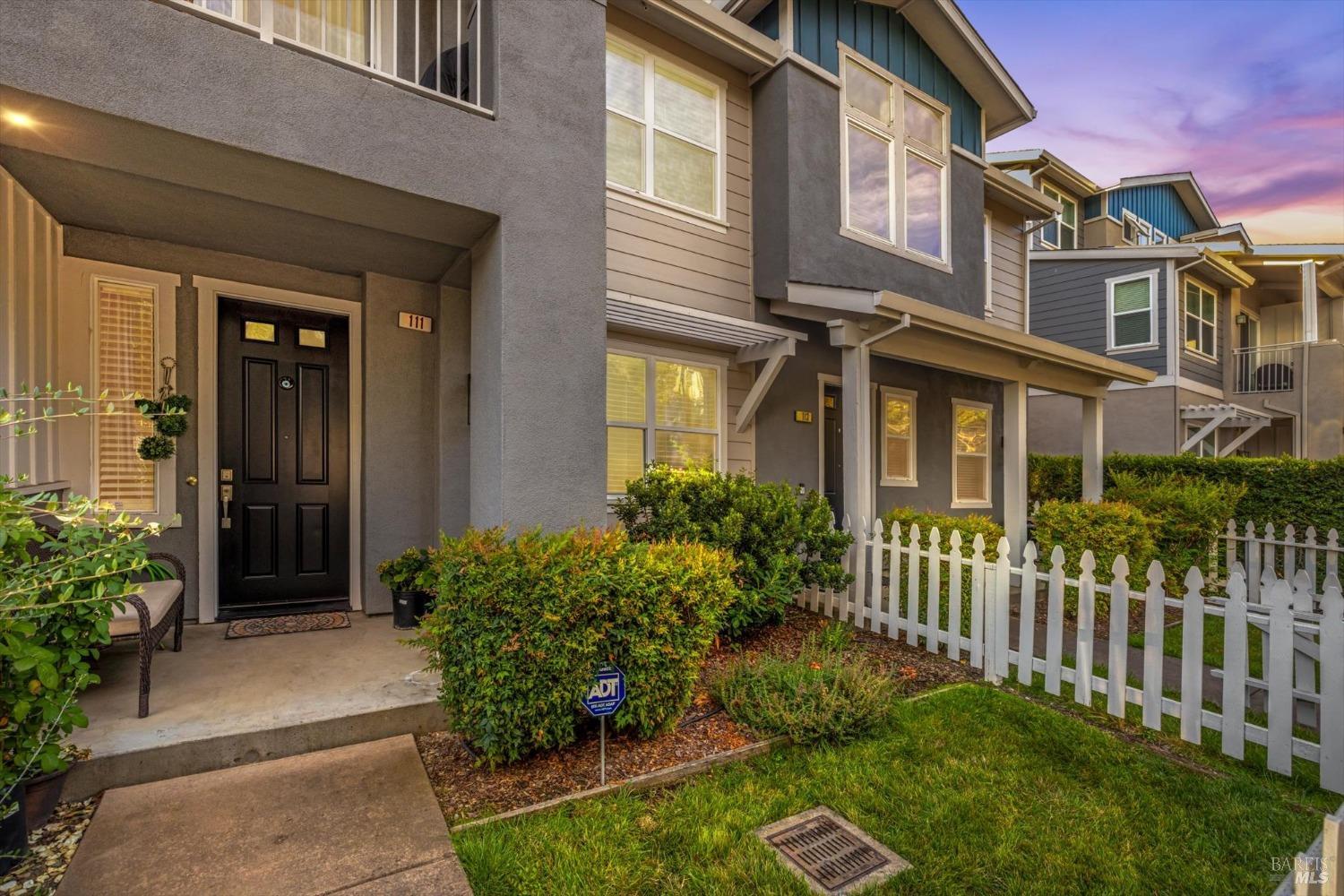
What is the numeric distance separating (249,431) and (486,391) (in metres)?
2.58

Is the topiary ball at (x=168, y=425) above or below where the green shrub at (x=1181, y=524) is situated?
above

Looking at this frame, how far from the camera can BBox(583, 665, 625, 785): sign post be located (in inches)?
109

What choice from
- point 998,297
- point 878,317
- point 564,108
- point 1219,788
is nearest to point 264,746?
point 564,108

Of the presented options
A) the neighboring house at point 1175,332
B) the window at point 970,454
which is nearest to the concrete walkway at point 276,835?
the window at point 970,454

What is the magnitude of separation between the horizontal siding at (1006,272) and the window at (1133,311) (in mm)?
4588

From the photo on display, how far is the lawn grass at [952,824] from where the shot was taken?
2254 mm

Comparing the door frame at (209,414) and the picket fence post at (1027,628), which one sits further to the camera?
the door frame at (209,414)

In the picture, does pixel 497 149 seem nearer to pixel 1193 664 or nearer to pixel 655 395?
pixel 655 395

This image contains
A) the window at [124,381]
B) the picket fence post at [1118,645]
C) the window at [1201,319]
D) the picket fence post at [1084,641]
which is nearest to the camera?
the picket fence post at [1118,645]

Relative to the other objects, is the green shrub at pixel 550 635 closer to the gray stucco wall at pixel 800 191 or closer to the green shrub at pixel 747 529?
the green shrub at pixel 747 529

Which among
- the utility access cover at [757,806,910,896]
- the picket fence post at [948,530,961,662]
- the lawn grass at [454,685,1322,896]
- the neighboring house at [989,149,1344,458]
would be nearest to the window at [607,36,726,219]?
the picket fence post at [948,530,961,662]

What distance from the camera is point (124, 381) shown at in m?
4.41

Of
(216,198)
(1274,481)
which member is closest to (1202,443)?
(1274,481)

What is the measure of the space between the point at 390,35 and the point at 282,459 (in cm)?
339
